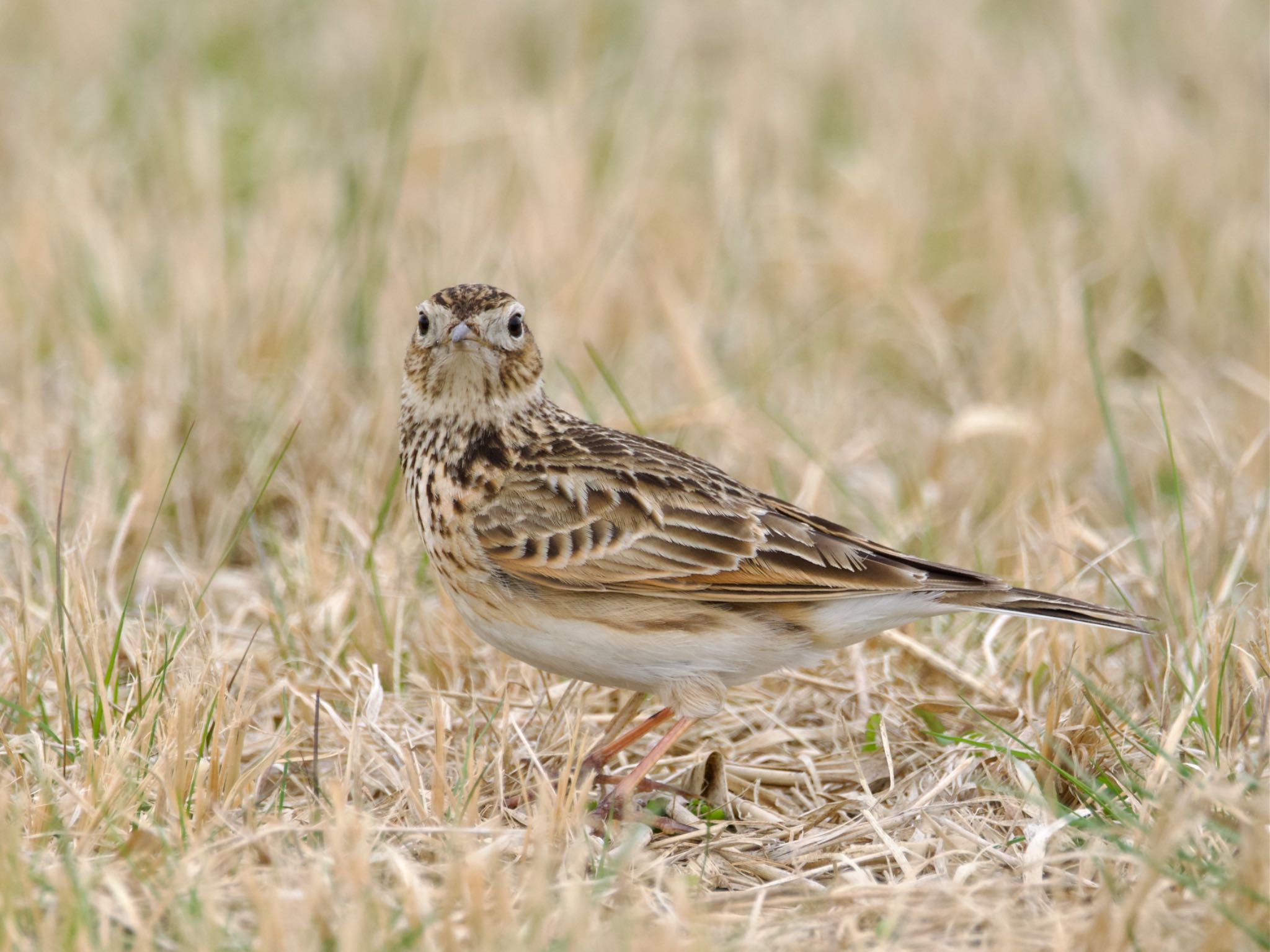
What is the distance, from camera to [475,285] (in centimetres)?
485

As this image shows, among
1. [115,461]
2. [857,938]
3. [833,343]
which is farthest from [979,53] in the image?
[857,938]

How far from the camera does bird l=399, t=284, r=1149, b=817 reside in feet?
14.2

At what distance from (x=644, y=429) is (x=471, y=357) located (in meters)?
1.99

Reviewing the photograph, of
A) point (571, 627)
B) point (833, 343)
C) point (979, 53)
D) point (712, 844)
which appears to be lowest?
point (712, 844)

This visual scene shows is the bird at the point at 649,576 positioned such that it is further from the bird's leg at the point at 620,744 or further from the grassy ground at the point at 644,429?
the grassy ground at the point at 644,429

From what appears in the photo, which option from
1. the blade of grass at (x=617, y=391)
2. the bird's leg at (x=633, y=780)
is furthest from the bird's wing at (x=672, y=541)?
the blade of grass at (x=617, y=391)

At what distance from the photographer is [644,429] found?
670 centimetres

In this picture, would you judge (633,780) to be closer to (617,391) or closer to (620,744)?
(620,744)

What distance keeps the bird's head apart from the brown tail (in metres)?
1.38

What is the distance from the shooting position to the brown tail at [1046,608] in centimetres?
424

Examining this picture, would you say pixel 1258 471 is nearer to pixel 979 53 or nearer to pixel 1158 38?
pixel 979 53

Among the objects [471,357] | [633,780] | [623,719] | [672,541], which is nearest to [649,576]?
[672,541]

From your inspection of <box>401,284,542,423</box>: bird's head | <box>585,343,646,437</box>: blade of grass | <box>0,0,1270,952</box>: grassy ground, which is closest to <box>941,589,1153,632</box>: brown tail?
<box>0,0,1270,952</box>: grassy ground

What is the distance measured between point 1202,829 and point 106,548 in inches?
148
